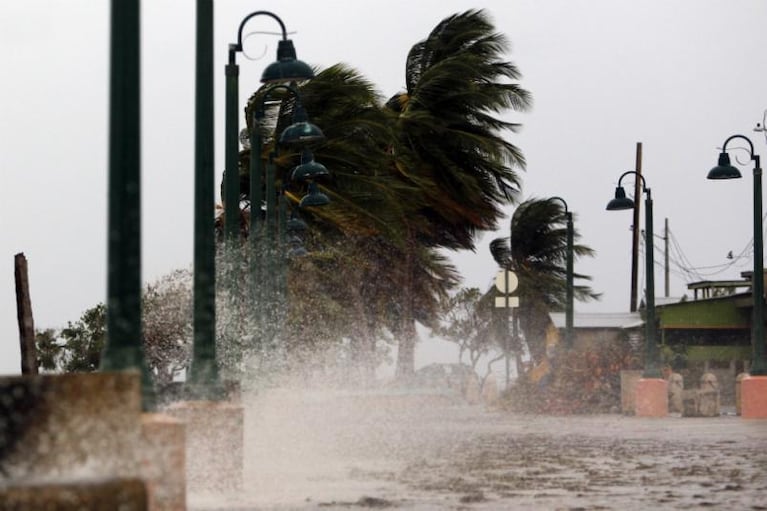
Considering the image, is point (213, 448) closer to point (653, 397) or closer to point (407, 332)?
point (653, 397)

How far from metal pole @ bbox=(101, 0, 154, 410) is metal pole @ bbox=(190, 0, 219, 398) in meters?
5.58

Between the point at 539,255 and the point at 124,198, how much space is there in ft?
179

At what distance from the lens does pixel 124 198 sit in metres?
9.37

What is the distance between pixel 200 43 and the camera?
1608cm

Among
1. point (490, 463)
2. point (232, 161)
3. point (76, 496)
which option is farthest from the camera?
point (232, 161)

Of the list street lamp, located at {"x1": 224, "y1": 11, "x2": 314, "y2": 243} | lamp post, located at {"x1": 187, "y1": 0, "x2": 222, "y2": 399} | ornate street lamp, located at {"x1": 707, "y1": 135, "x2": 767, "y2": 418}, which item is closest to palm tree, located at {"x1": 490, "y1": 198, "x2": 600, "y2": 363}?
ornate street lamp, located at {"x1": 707, "y1": 135, "x2": 767, "y2": 418}

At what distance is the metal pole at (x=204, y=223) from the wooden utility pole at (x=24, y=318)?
17.3 meters

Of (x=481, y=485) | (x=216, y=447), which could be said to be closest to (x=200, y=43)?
(x=216, y=447)

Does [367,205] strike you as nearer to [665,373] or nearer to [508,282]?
[508,282]

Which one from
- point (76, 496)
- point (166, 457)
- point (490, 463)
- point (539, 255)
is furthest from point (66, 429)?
point (539, 255)

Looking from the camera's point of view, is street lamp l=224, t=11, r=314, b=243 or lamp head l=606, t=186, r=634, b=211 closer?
street lamp l=224, t=11, r=314, b=243

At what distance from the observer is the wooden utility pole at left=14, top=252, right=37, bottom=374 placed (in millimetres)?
32531

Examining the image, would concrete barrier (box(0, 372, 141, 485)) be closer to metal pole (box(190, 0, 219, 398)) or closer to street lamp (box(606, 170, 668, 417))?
metal pole (box(190, 0, 219, 398))

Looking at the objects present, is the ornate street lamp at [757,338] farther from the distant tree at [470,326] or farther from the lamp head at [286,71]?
the distant tree at [470,326]
